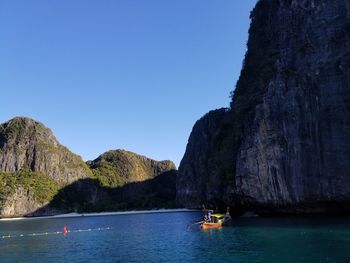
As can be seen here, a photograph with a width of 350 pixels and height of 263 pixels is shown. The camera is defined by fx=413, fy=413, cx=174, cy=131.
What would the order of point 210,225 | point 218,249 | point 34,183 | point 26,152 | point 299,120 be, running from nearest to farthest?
point 218,249 → point 210,225 → point 299,120 → point 34,183 → point 26,152

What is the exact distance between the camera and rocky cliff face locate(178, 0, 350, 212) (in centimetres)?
6569

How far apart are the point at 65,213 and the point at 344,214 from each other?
13345cm

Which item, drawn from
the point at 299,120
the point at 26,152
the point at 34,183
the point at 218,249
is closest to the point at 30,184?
the point at 34,183

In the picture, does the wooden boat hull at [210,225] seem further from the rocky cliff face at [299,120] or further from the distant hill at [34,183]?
the distant hill at [34,183]

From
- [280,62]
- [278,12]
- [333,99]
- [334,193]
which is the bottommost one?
[334,193]

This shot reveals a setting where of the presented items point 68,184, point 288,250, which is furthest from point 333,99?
point 68,184

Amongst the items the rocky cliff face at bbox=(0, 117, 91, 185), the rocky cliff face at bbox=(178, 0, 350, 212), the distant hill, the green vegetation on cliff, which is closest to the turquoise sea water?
the rocky cliff face at bbox=(178, 0, 350, 212)

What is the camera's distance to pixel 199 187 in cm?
15088

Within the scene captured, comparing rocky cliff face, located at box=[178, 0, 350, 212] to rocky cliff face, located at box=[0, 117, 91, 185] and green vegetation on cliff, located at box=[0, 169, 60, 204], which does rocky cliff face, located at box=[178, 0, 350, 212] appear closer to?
green vegetation on cliff, located at box=[0, 169, 60, 204]

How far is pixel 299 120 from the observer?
7038 centimetres

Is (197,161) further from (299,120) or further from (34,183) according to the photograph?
(299,120)

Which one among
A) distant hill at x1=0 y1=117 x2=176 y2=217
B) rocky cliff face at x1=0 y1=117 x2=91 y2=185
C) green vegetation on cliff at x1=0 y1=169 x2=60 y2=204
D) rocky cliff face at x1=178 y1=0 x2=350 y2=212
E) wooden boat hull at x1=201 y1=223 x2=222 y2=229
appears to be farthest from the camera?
rocky cliff face at x1=0 y1=117 x2=91 y2=185

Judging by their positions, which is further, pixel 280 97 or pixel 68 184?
pixel 68 184

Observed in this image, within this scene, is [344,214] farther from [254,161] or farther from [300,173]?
[254,161]
